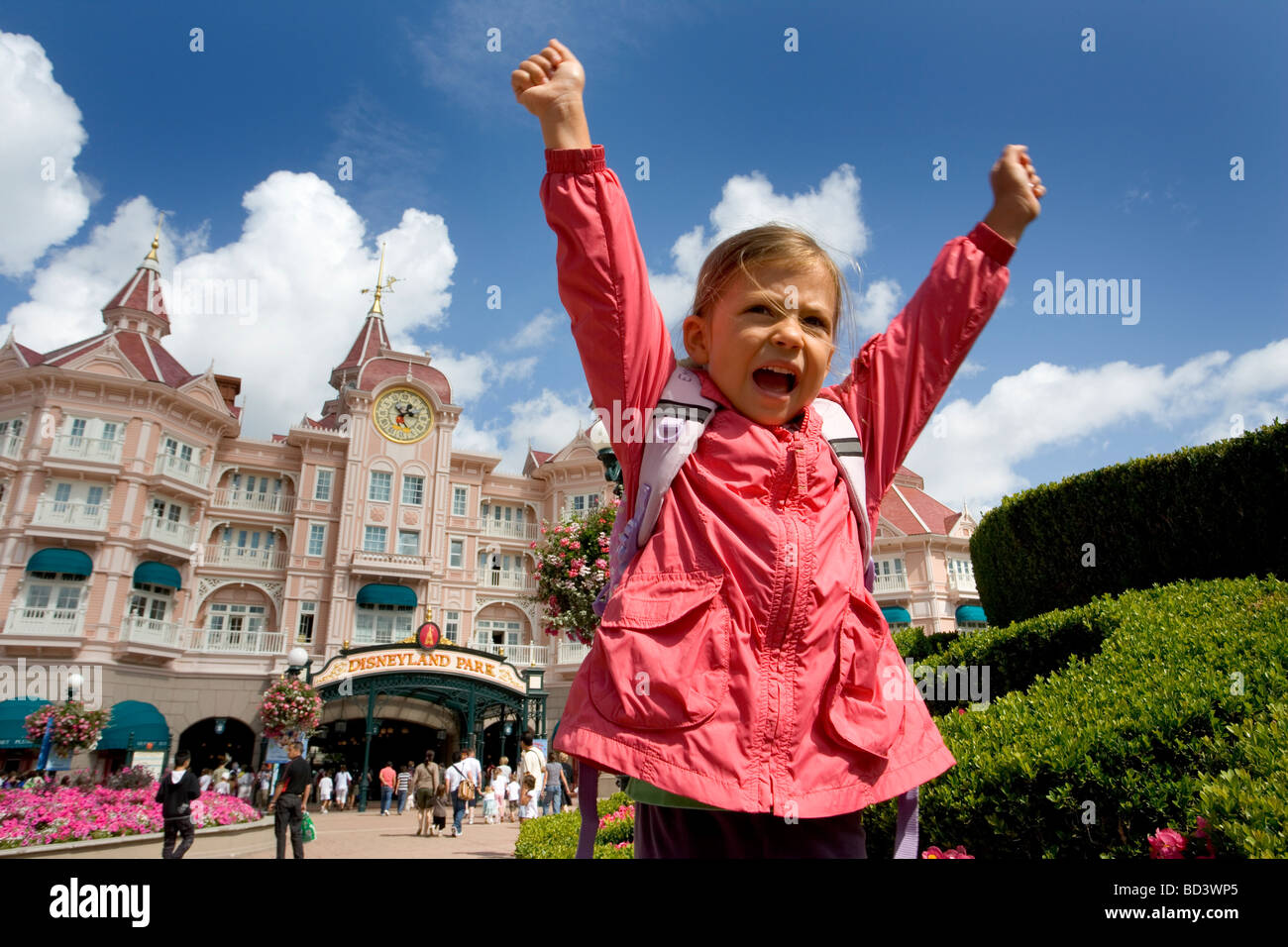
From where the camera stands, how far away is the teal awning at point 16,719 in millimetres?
23042

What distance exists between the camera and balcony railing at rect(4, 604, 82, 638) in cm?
2553

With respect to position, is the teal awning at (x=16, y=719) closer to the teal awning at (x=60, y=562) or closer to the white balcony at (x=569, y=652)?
the teal awning at (x=60, y=562)

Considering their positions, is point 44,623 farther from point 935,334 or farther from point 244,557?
point 935,334

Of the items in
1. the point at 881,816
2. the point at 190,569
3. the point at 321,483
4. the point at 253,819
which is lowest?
the point at 253,819

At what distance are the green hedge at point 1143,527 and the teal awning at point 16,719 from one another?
27.0 meters

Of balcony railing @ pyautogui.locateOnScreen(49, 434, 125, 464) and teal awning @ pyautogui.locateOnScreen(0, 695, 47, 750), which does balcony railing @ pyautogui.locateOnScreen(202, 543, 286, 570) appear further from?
teal awning @ pyautogui.locateOnScreen(0, 695, 47, 750)

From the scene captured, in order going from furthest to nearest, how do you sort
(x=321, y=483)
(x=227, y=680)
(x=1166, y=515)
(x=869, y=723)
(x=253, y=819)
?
(x=321, y=483) < (x=227, y=680) < (x=253, y=819) < (x=1166, y=515) < (x=869, y=723)

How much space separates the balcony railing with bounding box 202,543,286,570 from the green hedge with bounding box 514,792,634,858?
1023 inches

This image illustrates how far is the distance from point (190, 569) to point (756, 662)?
112 ft

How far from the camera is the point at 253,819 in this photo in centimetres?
1395

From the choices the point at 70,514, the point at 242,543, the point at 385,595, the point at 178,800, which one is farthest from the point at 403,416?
the point at 178,800

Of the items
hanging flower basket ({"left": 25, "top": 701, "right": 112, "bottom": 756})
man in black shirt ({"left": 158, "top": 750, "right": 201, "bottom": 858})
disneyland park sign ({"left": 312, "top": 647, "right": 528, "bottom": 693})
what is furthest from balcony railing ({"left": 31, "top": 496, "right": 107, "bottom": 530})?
man in black shirt ({"left": 158, "top": 750, "right": 201, "bottom": 858})
